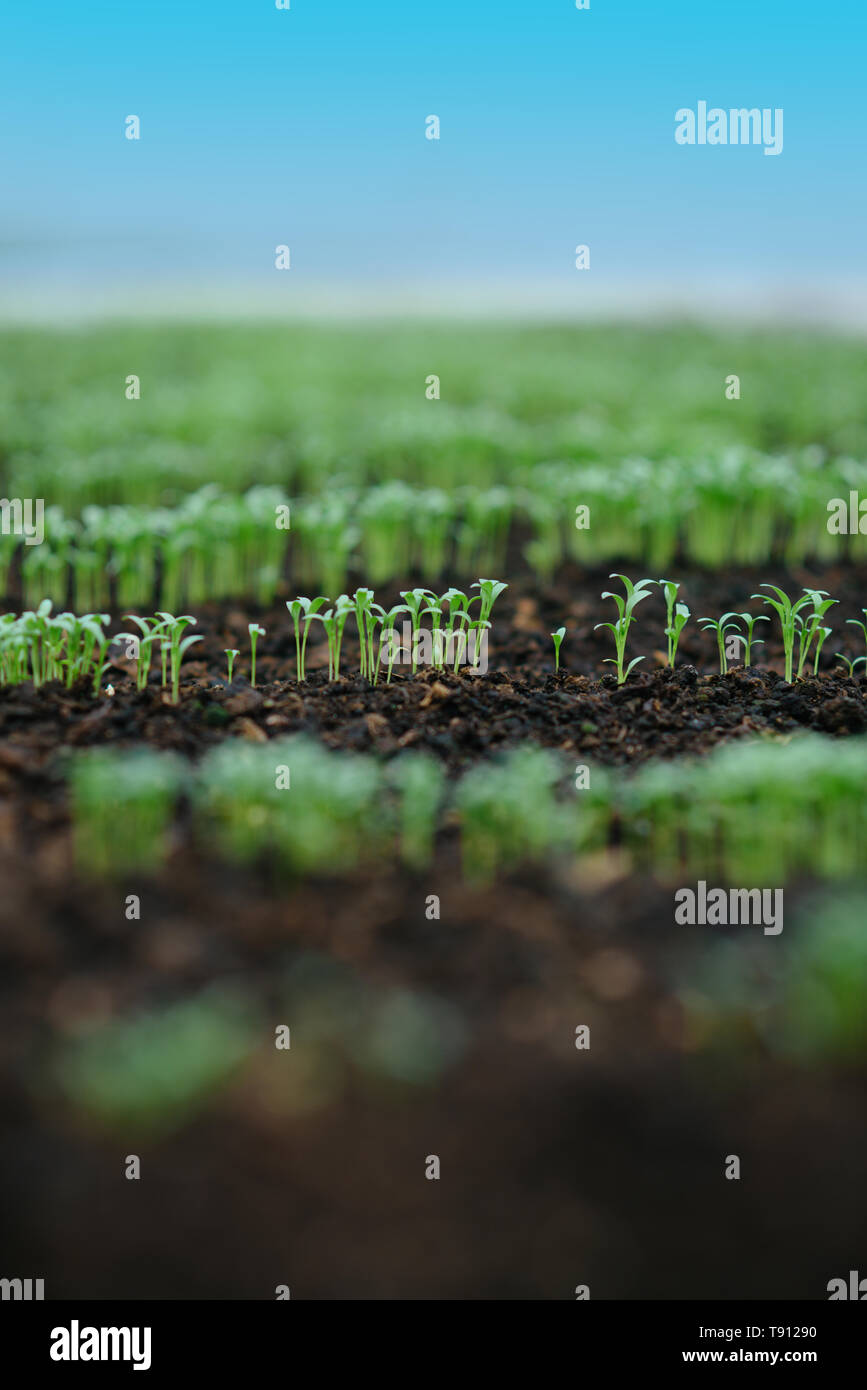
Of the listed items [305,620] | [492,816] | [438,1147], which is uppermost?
[305,620]

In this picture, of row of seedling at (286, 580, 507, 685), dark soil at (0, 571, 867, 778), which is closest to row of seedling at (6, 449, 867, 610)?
dark soil at (0, 571, 867, 778)

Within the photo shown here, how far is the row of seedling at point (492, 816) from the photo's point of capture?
3.46m

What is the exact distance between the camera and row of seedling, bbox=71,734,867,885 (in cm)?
346

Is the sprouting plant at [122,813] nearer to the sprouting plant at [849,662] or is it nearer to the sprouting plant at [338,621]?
the sprouting plant at [338,621]

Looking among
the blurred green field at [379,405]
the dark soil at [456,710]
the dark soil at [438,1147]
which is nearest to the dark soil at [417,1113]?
the dark soil at [438,1147]

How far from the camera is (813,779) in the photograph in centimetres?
346

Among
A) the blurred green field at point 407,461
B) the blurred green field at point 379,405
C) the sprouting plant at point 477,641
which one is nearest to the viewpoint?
the sprouting plant at point 477,641

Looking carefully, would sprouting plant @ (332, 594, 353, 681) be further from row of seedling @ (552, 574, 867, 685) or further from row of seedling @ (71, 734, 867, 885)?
row of seedling @ (71, 734, 867, 885)

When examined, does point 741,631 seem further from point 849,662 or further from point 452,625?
point 452,625

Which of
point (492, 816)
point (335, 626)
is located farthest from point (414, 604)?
point (492, 816)

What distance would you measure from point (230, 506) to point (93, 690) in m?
1.89

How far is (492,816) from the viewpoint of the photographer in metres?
3.56

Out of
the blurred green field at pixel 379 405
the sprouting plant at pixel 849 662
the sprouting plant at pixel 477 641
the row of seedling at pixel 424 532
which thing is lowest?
the sprouting plant at pixel 849 662
